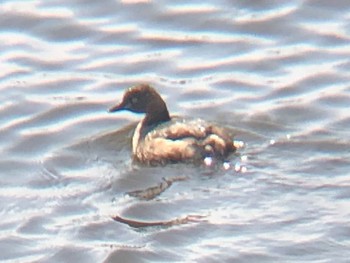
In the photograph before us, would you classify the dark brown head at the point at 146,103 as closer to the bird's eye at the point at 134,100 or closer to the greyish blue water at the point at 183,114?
the bird's eye at the point at 134,100

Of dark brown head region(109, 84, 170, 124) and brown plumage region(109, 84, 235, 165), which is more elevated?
dark brown head region(109, 84, 170, 124)

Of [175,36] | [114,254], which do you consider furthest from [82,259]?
[175,36]

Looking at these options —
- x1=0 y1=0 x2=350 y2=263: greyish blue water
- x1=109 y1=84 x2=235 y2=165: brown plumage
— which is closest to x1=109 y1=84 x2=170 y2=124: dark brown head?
x1=109 y1=84 x2=235 y2=165: brown plumage

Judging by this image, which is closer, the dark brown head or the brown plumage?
the brown plumage

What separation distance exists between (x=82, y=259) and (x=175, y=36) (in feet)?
18.0

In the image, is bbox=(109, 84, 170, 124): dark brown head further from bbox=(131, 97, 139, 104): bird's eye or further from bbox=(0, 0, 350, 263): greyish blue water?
bbox=(0, 0, 350, 263): greyish blue water

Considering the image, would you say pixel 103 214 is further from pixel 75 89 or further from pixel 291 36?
pixel 291 36

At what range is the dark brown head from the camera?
14.9m

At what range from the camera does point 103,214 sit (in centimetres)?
1314

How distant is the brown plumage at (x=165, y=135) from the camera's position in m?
14.3

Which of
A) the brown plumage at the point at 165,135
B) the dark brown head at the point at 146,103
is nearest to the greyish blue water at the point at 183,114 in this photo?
the brown plumage at the point at 165,135

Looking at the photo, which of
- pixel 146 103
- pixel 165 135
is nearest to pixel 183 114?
pixel 146 103

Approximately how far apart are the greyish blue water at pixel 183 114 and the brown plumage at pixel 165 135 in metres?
0.15

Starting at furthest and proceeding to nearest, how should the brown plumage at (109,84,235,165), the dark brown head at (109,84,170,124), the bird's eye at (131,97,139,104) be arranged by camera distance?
the bird's eye at (131,97,139,104)
the dark brown head at (109,84,170,124)
the brown plumage at (109,84,235,165)
